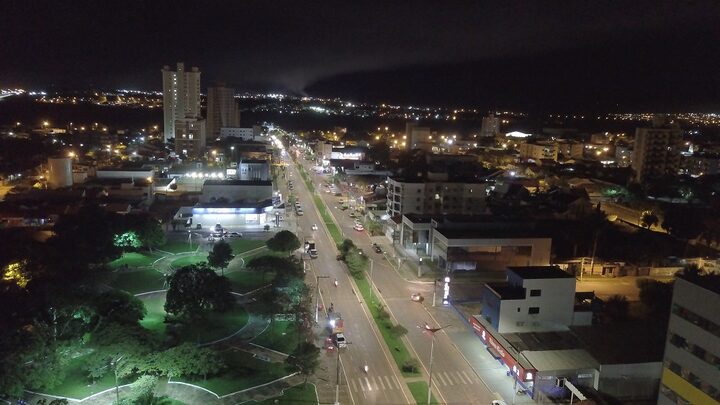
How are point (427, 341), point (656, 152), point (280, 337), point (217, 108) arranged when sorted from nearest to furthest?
1. point (280, 337)
2. point (427, 341)
3. point (656, 152)
4. point (217, 108)

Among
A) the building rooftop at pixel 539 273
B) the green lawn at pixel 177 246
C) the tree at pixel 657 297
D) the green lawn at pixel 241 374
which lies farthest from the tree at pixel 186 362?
the tree at pixel 657 297

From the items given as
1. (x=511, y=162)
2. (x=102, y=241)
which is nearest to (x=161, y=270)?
(x=102, y=241)

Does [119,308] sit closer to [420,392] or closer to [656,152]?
[420,392]

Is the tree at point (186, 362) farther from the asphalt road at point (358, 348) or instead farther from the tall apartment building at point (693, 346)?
the tall apartment building at point (693, 346)

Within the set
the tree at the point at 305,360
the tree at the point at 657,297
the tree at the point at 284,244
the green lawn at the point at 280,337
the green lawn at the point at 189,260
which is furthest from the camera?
the green lawn at the point at 189,260

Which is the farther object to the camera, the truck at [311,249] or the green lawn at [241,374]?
the truck at [311,249]

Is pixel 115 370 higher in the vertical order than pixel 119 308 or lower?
lower

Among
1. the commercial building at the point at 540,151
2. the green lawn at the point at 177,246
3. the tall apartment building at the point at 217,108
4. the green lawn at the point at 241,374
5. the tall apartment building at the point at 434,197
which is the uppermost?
the tall apartment building at the point at 217,108

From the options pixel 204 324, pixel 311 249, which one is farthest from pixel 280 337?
pixel 311 249

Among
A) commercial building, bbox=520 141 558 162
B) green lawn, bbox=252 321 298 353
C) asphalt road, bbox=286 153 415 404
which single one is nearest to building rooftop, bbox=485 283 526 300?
asphalt road, bbox=286 153 415 404
